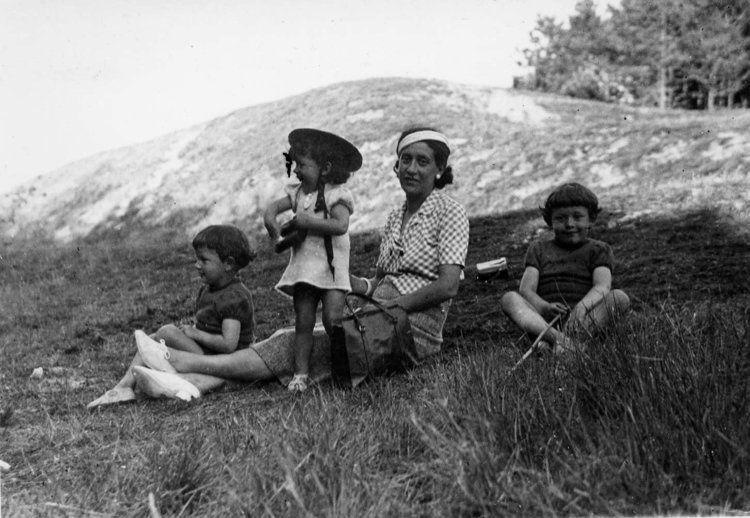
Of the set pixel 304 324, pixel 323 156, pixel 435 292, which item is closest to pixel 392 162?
pixel 323 156

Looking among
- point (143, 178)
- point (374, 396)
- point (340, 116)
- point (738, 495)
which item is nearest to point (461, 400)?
point (374, 396)

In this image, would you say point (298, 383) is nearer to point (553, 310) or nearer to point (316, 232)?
point (316, 232)

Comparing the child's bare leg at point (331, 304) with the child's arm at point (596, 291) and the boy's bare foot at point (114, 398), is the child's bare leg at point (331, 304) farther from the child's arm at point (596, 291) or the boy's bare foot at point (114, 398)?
the child's arm at point (596, 291)

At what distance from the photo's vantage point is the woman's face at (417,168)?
4414 millimetres

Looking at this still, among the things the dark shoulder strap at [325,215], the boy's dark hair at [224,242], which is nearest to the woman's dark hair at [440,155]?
the dark shoulder strap at [325,215]

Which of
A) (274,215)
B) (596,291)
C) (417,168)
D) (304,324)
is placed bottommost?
(304,324)

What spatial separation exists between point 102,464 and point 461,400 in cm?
137

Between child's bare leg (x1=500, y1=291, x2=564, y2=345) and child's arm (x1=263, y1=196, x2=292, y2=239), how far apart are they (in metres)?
1.51

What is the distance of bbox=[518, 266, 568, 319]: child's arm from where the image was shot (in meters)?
4.11

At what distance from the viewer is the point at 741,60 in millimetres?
33688

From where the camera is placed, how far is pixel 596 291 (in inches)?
161

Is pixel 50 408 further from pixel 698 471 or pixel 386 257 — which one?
pixel 698 471

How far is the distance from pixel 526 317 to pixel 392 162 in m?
10.8

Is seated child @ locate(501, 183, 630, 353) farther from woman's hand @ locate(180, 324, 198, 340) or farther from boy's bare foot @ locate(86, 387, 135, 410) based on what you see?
boy's bare foot @ locate(86, 387, 135, 410)
